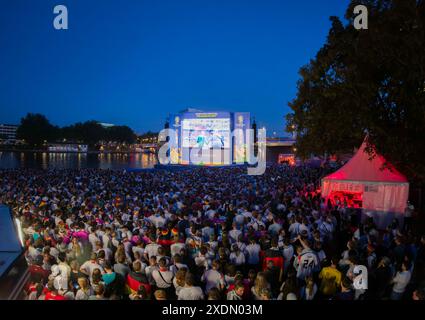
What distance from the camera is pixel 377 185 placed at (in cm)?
1116

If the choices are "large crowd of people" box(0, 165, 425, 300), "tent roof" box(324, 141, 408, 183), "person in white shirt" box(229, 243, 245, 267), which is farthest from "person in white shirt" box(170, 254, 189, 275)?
"tent roof" box(324, 141, 408, 183)

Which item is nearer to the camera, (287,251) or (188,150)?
(287,251)

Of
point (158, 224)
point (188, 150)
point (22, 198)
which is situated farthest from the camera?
point (188, 150)

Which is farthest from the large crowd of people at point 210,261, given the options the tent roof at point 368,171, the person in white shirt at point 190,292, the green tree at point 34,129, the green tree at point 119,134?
the green tree at point 119,134

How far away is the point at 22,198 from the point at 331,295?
12.4m

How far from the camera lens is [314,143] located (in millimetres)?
14711

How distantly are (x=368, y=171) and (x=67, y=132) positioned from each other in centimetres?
16068

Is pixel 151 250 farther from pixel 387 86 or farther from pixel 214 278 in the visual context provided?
pixel 387 86

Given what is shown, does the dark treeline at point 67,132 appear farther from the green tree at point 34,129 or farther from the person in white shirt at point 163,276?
the person in white shirt at point 163,276

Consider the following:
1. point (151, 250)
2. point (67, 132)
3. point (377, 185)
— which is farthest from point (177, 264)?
point (67, 132)

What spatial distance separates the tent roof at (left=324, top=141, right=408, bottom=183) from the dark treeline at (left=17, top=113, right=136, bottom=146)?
121m

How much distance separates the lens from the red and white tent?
10922 millimetres
